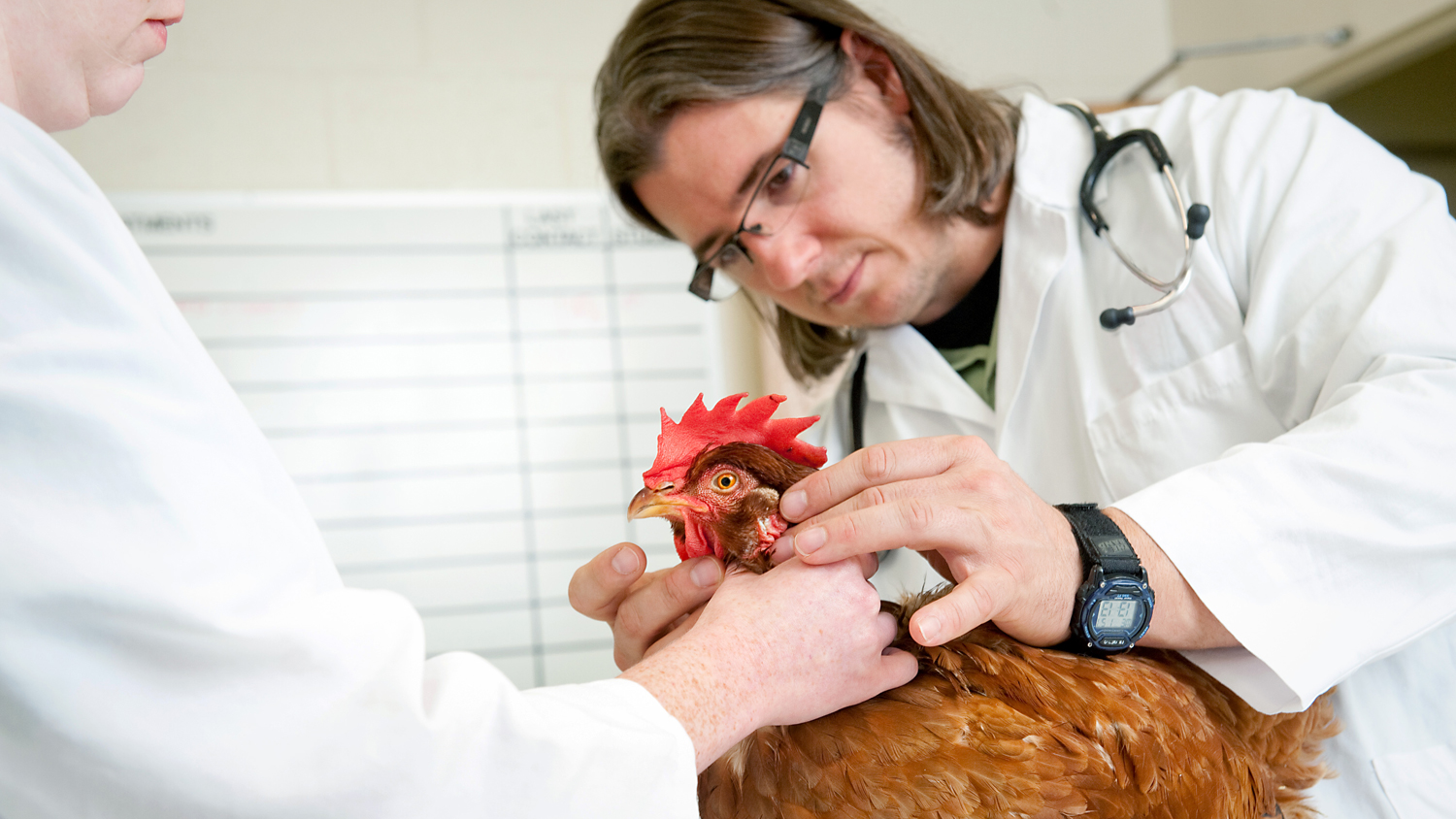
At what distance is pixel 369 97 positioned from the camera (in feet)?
8.01

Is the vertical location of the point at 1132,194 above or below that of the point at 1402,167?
below

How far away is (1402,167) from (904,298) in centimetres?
64

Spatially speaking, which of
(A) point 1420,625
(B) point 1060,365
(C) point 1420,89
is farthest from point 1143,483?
(C) point 1420,89

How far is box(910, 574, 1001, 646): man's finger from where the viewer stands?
2.26 ft

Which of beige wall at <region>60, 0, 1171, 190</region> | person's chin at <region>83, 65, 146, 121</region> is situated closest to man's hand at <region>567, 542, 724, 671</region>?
person's chin at <region>83, 65, 146, 121</region>

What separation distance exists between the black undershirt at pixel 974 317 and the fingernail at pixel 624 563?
0.78m

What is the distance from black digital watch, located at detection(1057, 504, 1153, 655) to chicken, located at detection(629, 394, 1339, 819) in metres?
0.02

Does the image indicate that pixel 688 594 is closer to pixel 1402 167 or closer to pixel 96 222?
pixel 96 222

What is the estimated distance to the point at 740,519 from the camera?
859 millimetres

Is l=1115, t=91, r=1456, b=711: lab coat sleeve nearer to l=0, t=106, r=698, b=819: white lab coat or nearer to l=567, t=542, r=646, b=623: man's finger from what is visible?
l=567, t=542, r=646, b=623: man's finger

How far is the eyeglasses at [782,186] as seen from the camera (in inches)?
50.0

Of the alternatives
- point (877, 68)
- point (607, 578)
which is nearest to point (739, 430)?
point (607, 578)

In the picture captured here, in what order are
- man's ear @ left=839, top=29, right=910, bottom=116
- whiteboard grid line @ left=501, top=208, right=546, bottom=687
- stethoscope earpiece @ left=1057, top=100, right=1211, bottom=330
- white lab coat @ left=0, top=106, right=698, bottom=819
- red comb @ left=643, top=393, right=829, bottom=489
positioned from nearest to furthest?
white lab coat @ left=0, top=106, right=698, bottom=819
red comb @ left=643, top=393, right=829, bottom=489
stethoscope earpiece @ left=1057, top=100, right=1211, bottom=330
man's ear @ left=839, top=29, right=910, bottom=116
whiteboard grid line @ left=501, top=208, right=546, bottom=687

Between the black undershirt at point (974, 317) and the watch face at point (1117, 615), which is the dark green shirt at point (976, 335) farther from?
the watch face at point (1117, 615)
